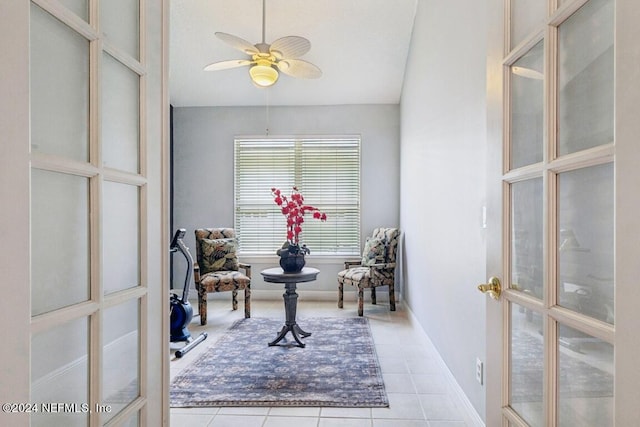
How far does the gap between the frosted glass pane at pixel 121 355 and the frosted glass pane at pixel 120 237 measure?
0.08 metres

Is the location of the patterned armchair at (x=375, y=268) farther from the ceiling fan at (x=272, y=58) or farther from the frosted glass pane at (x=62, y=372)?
Result: the frosted glass pane at (x=62, y=372)

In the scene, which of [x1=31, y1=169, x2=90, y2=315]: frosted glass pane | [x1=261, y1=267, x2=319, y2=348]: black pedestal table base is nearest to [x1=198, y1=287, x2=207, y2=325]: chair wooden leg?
[x1=261, y1=267, x2=319, y2=348]: black pedestal table base

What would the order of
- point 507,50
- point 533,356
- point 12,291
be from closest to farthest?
point 12,291
point 533,356
point 507,50

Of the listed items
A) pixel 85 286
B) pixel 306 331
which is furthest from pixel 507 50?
pixel 306 331

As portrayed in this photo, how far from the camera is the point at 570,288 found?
0.92 meters

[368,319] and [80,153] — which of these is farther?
[368,319]

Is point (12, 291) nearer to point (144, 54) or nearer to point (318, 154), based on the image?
point (144, 54)

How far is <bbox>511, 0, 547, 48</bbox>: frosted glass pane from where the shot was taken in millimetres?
1013

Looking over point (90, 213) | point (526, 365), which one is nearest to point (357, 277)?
point (526, 365)

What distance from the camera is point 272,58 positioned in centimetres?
330

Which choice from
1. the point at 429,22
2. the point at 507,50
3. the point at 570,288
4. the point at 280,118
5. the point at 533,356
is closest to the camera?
the point at 570,288

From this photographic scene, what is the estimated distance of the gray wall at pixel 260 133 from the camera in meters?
5.38

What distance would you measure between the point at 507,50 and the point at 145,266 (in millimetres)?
1331

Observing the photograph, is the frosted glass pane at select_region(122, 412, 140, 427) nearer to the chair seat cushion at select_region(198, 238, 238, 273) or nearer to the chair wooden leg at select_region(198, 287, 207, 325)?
the chair wooden leg at select_region(198, 287, 207, 325)
